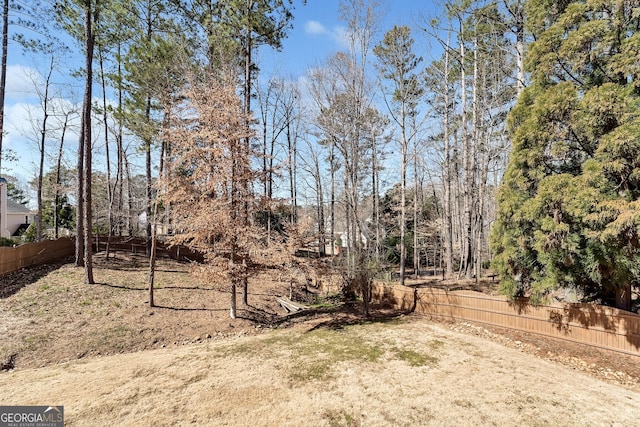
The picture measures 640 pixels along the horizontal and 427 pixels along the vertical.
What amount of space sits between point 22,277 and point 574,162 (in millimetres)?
15360

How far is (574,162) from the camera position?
20.4 feet

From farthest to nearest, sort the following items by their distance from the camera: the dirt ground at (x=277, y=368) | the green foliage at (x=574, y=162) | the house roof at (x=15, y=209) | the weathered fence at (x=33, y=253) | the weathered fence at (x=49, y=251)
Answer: the house roof at (x=15, y=209) < the weathered fence at (x=49, y=251) < the weathered fence at (x=33, y=253) < the green foliage at (x=574, y=162) < the dirt ground at (x=277, y=368)

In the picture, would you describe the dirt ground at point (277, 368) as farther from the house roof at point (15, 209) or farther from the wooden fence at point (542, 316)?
the house roof at point (15, 209)

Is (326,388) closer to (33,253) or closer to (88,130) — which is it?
(88,130)

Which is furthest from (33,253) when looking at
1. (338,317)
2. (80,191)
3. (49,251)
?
(338,317)

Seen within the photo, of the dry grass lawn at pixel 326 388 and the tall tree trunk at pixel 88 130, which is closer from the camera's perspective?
the dry grass lawn at pixel 326 388

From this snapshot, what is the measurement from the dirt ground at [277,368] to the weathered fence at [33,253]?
1012 millimetres

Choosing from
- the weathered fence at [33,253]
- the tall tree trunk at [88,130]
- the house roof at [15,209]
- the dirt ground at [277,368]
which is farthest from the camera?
the house roof at [15,209]

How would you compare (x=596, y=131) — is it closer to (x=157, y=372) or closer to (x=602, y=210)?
(x=602, y=210)

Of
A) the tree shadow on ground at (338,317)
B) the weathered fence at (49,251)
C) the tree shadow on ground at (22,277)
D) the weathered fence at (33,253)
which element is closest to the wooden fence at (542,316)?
the tree shadow on ground at (338,317)

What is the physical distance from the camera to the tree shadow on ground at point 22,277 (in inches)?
308

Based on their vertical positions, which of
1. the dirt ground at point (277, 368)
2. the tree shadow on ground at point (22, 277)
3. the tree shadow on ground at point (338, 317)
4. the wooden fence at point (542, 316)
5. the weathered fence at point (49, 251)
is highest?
the weathered fence at point (49, 251)

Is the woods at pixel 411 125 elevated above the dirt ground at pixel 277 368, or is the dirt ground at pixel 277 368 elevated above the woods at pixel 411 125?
the woods at pixel 411 125

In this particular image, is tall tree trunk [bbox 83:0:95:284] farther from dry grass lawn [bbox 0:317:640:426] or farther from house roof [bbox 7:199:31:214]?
house roof [bbox 7:199:31:214]
